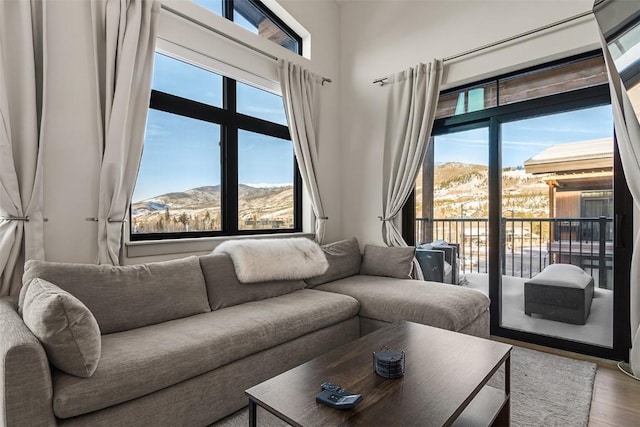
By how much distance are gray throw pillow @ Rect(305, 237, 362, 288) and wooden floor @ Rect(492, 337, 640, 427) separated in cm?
197

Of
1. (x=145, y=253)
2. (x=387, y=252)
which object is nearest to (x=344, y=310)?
(x=387, y=252)

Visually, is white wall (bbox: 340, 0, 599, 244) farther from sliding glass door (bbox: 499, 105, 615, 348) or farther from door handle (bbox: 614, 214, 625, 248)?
door handle (bbox: 614, 214, 625, 248)

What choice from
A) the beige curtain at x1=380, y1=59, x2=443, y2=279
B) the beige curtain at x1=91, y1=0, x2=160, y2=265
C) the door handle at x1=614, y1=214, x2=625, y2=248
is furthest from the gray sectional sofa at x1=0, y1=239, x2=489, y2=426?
the door handle at x1=614, y1=214, x2=625, y2=248

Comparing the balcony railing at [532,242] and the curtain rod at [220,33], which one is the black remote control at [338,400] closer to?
the balcony railing at [532,242]

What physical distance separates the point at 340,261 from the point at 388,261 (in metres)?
0.47

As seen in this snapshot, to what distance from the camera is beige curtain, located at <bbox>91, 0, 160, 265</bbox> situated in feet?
6.98

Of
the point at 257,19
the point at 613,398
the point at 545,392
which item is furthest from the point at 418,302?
the point at 257,19

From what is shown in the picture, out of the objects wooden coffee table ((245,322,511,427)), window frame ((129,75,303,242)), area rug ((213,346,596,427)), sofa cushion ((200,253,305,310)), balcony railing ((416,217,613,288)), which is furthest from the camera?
window frame ((129,75,303,242))

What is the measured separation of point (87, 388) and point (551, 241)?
3.23 metres

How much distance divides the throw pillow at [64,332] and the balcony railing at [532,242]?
9.92 ft

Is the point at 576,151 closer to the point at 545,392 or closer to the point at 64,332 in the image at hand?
the point at 545,392

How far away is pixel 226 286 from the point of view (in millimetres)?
2342

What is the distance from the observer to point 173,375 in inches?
58.8

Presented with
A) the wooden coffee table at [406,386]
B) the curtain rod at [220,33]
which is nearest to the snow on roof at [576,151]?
the wooden coffee table at [406,386]
